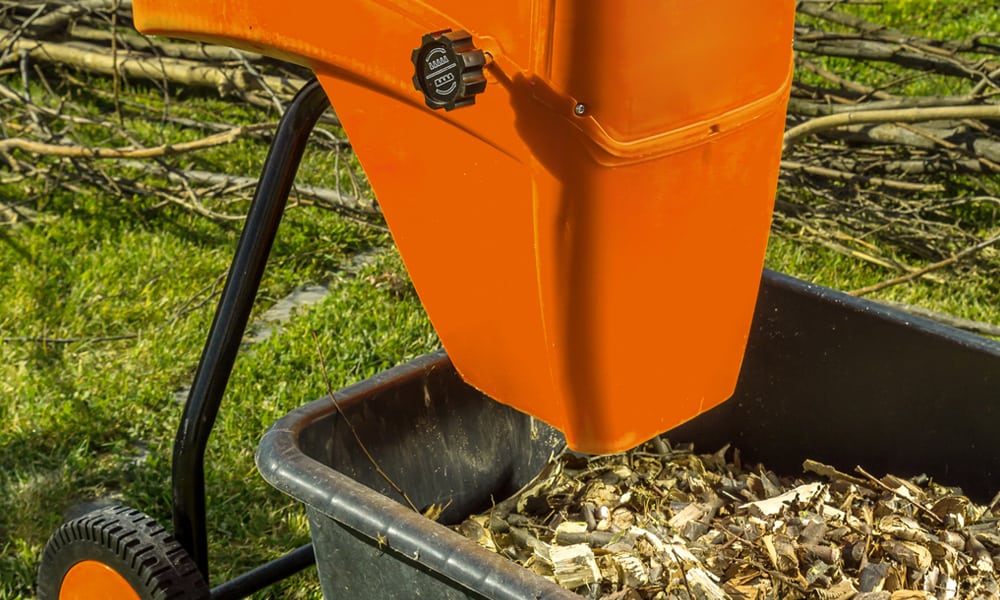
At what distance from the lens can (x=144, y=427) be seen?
278 centimetres

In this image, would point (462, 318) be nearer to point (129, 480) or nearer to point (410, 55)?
point (410, 55)

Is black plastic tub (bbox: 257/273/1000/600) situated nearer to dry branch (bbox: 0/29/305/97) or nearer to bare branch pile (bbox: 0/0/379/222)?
bare branch pile (bbox: 0/0/379/222)

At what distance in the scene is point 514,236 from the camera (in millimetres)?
1332

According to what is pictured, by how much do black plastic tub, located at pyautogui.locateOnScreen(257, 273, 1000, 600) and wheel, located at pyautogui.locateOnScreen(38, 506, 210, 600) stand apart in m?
0.27

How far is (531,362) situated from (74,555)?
850mm

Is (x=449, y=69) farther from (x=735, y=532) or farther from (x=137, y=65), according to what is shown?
(x=137, y=65)

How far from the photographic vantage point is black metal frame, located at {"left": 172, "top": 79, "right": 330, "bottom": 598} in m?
1.70

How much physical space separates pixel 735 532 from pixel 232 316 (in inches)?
32.4

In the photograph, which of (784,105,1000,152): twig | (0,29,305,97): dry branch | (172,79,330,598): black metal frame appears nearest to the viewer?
(172,79,330,598): black metal frame

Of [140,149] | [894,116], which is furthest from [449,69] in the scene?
[140,149]

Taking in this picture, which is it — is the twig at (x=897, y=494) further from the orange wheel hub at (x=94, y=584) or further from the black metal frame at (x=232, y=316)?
the orange wheel hub at (x=94, y=584)

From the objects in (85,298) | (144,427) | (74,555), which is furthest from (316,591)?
(85,298)

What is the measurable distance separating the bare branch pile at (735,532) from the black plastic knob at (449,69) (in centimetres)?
74

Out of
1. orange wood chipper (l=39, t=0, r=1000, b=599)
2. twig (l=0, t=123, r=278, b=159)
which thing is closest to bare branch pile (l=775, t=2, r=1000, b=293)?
twig (l=0, t=123, r=278, b=159)
